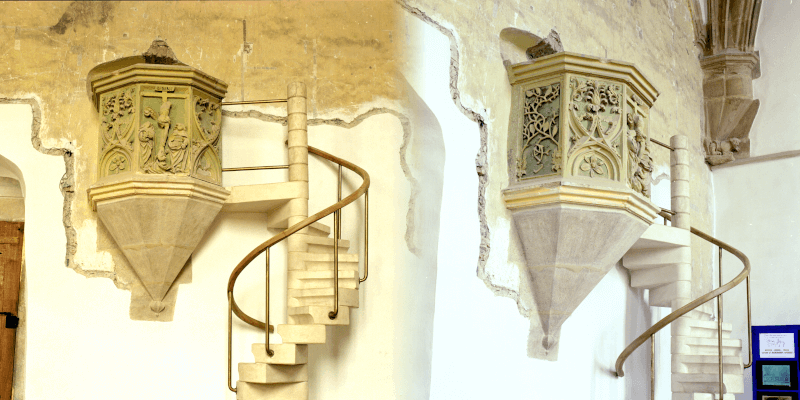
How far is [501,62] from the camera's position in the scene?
22.1ft

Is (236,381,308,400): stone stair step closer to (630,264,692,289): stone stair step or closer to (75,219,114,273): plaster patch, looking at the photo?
(75,219,114,273): plaster patch

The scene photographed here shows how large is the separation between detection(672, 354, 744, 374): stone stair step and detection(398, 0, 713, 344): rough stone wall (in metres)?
1.70

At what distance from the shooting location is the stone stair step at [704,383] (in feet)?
23.7

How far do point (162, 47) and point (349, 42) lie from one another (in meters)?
1.29

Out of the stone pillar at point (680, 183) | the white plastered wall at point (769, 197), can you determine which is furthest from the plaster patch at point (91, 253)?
the white plastered wall at point (769, 197)

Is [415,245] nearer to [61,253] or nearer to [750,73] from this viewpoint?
[61,253]

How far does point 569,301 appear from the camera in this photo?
6.62 meters

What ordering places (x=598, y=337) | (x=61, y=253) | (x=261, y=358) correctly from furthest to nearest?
(x=598, y=337) → (x=61, y=253) → (x=261, y=358)

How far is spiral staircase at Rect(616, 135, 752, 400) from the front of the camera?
7.20 m

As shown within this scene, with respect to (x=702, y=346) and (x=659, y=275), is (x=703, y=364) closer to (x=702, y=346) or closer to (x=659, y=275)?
(x=702, y=346)

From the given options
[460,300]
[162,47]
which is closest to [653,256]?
[460,300]

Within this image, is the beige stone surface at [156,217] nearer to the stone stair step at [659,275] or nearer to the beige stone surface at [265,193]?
the beige stone surface at [265,193]

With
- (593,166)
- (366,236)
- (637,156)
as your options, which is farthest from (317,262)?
(637,156)

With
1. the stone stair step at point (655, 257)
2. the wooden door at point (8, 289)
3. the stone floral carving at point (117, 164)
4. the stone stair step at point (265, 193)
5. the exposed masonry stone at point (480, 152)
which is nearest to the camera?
the stone floral carving at point (117, 164)
